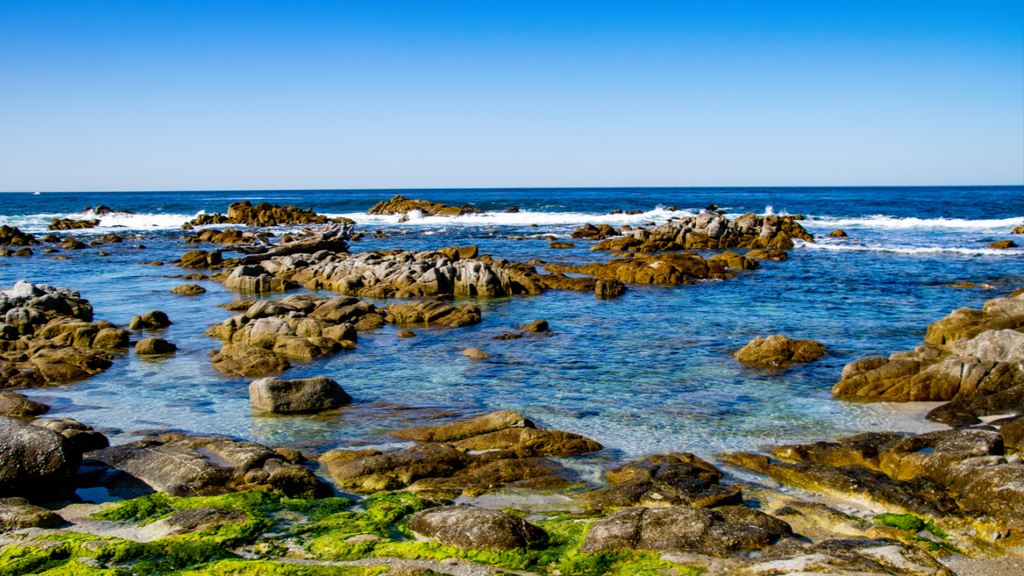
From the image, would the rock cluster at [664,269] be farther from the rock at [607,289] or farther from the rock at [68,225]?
the rock at [68,225]

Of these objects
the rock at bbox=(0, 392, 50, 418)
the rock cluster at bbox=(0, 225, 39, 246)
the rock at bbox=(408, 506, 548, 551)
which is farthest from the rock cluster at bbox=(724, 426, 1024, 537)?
the rock cluster at bbox=(0, 225, 39, 246)

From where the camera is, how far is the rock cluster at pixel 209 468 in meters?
8.45

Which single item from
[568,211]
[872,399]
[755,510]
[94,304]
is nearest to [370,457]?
[755,510]

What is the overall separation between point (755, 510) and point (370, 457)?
5134mm

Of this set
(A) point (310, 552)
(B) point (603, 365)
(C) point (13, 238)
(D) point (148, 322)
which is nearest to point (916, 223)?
(B) point (603, 365)

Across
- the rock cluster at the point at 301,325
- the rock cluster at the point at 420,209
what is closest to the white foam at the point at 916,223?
the rock cluster at the point at 420,209

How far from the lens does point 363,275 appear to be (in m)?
29.7

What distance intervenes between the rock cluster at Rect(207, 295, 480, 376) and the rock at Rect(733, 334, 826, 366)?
886 cm

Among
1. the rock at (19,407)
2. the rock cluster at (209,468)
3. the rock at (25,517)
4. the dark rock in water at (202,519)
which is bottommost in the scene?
the rock at (19,407)

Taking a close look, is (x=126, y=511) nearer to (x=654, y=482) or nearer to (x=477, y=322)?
(x=654, y=482)

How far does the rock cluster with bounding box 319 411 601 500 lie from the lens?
889 cm

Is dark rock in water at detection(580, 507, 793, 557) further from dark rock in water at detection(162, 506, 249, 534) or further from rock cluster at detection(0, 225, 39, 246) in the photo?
rock cluster at detection(0, 225, 39, 246)

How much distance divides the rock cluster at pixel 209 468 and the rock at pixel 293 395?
2.36 metres

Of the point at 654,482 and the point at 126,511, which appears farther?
the point at 654,482
